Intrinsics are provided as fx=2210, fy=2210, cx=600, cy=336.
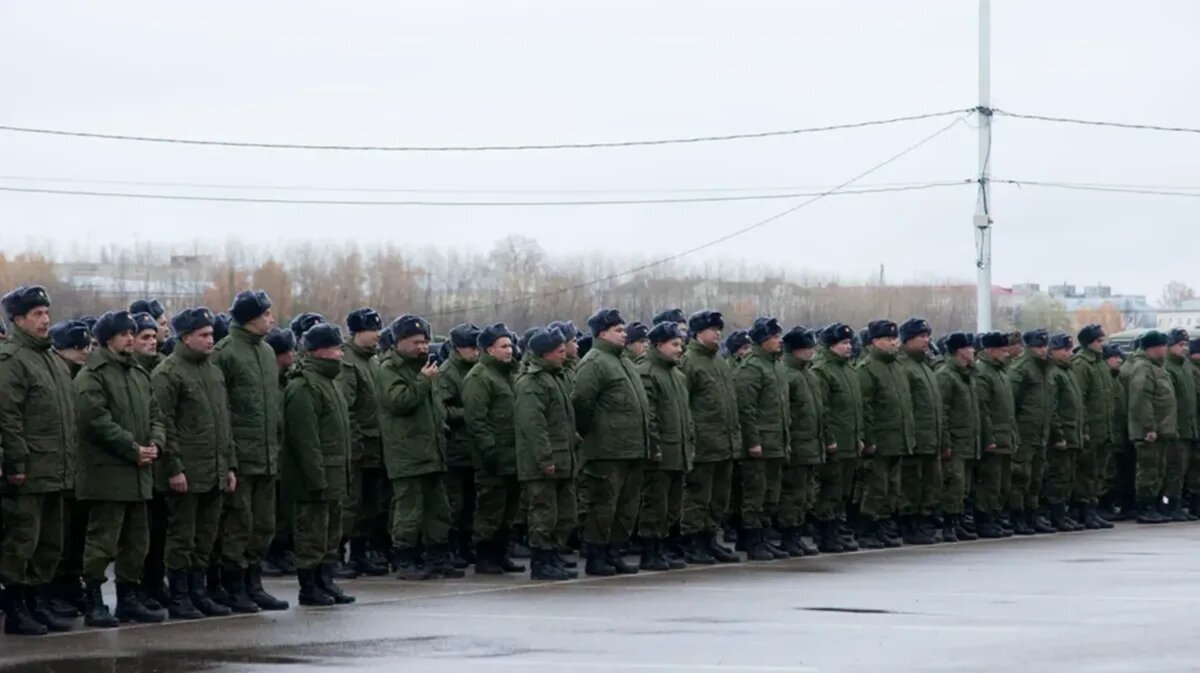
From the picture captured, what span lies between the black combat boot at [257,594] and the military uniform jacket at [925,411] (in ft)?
25.4

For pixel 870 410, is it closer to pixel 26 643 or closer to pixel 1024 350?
pixel 1024 350

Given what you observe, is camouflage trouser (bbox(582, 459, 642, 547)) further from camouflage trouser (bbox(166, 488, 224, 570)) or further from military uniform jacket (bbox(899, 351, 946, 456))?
military uniform jacket (bbox(899, 351, 946, 456))

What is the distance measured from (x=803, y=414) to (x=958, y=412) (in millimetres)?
2419

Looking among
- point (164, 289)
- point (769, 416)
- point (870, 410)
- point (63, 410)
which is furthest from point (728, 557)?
point (164, 289)

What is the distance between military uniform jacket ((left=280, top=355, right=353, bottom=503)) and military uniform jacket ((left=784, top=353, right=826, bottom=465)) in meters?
5.39

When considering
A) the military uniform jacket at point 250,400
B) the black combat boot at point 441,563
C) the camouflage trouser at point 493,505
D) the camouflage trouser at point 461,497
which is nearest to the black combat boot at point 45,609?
the military uniform jacket at point 250,400

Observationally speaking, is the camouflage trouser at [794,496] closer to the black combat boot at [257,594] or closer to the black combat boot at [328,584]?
the black combat boot at [328,584]

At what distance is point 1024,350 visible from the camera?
23.0 m

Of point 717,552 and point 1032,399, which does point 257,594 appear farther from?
point 1032,399

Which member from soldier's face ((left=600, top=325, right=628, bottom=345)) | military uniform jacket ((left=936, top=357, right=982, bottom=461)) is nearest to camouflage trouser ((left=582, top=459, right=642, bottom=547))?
soldier's face ((left=600, top=325, right=628, bottom=345))

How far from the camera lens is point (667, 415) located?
18.1 metres

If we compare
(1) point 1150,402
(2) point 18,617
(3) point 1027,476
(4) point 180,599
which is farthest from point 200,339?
(1) point 1150,402

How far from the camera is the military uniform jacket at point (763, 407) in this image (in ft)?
62.8

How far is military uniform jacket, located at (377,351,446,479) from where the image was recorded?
1705 centimetres
